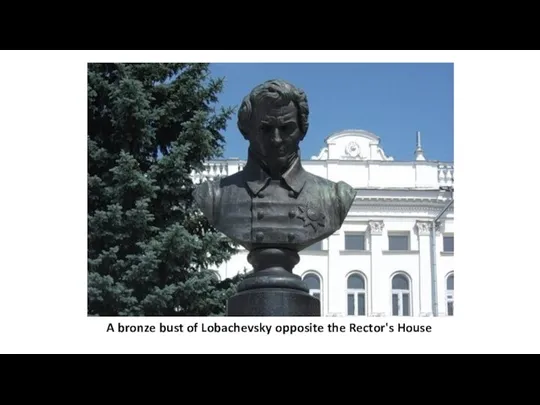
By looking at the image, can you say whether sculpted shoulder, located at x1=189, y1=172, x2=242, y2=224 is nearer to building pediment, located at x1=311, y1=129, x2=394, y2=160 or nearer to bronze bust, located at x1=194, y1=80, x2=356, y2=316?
bronze bust, located at x1=194, y1=80, x2=356, y2=316

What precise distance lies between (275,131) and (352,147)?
1096 inches

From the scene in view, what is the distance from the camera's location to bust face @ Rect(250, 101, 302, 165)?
7.09 meters

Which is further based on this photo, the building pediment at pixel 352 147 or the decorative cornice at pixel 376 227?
the building pediment at pixel 352 147

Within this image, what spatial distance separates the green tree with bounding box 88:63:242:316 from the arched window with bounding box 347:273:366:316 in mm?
19076

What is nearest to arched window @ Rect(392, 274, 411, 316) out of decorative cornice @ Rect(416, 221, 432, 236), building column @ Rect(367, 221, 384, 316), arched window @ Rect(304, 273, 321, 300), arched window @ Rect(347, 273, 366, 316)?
building column @ Rect(367, 221, 384, 316)

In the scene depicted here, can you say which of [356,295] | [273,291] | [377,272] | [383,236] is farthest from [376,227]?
[273,291]

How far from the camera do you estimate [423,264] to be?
113 ft

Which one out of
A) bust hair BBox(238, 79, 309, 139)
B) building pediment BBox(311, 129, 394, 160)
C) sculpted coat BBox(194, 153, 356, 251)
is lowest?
sculpted coat BBox(194, 153, 356, 251)

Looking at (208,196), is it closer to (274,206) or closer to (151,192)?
(274,206)

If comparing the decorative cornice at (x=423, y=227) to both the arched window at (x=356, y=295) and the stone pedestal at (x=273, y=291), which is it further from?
the stone pedestal at (x=273, y=291)

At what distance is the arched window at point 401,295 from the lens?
1330 inches

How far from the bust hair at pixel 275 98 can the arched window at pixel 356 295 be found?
87.1 feet

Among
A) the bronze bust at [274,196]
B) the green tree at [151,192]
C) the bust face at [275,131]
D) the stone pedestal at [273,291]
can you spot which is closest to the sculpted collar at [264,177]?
the bronze bust at [274,196]

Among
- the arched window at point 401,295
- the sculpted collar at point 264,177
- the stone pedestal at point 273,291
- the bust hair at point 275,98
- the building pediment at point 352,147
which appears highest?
the building pediment at point 352,147
